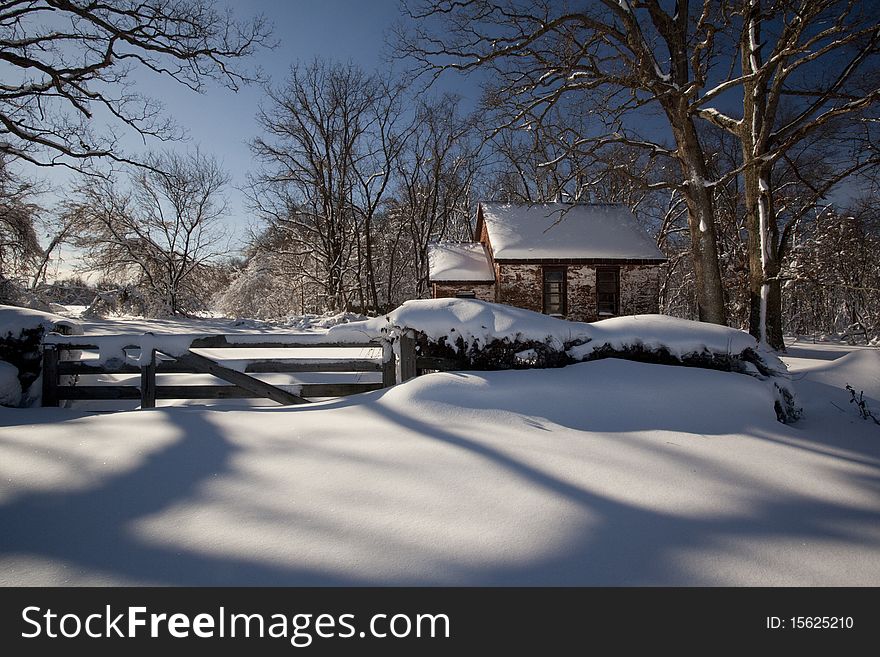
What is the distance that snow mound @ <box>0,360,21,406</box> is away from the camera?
15.4 feet

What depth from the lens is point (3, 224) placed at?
53.8 ft

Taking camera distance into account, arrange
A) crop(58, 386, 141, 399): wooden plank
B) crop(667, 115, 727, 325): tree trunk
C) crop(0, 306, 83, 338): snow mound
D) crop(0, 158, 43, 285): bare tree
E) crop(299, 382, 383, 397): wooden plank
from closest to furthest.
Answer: crop(0, 306, 83, 338): snow mound < crop(58, 386, 141, 399): wooden plank < crop(299, 382, 383, 397): wooden plank < crop(667, 115, 727, 325): tree trunk < crop(0, 158, 43, 285): bare tree

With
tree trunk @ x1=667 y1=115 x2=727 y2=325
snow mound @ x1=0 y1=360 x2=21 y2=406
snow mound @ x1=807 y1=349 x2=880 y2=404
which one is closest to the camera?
snow mound @ x1=0 y1=360 x2=21 y2=406

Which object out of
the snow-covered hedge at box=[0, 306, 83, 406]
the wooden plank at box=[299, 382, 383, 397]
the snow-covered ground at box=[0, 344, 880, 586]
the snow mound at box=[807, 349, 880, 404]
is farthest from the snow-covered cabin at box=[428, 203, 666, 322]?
the snow-covered hedge at box=[0, 306, 83, 406]

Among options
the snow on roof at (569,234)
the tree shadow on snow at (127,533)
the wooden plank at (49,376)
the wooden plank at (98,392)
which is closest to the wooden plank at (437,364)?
the tree shadow on snow at (127,533)

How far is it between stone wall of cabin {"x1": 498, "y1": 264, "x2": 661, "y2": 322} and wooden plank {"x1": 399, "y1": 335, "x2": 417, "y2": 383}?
1409 centimetres

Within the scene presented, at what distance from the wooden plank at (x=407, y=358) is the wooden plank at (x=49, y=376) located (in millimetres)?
4417

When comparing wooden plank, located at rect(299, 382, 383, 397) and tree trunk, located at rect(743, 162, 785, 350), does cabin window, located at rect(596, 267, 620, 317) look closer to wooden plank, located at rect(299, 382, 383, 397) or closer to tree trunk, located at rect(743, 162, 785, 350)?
tree trunk, located at rect(743, 162, 785, 350)

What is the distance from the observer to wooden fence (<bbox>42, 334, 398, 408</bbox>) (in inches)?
194

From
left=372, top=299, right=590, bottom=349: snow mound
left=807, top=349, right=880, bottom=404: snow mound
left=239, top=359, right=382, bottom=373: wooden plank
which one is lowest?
left=807, top=349, right=880, bottom=404: snow mound

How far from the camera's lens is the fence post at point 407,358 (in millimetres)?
5022

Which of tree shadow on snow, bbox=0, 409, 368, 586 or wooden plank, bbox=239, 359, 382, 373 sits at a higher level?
wooden plank, bbox=239, 359, 382, 373

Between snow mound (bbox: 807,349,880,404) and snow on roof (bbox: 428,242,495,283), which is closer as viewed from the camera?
snow mound (bbox: 807,349,880,404)

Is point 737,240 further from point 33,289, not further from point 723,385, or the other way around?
point 33,289
